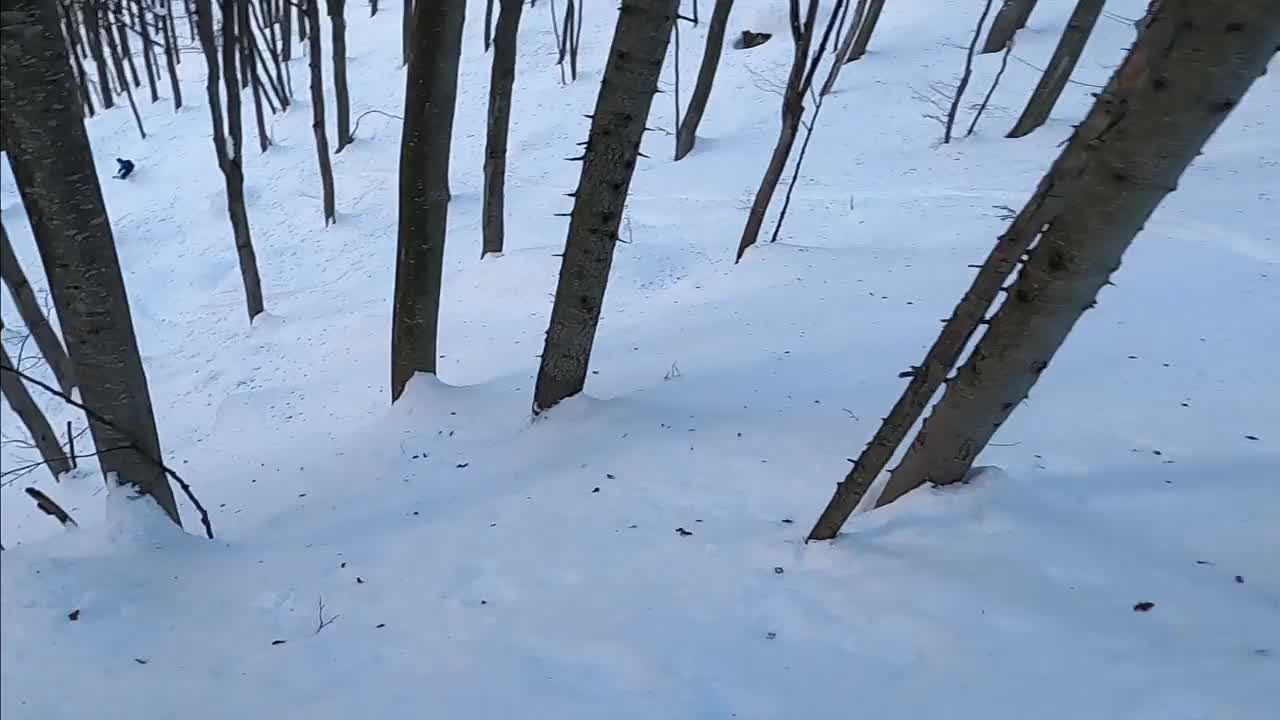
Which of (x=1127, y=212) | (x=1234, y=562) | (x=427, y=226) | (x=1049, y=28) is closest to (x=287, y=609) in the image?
(x=427, y=226)

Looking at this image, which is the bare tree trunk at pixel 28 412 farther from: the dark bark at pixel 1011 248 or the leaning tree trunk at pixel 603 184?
the dark bark at pixel 1011 248

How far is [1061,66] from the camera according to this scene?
13133 millimetres

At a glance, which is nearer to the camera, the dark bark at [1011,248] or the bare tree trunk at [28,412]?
the dark bark at [1011,248]

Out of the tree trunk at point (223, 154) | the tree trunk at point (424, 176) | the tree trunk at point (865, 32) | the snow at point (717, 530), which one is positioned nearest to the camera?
the snow at point (717, 530)

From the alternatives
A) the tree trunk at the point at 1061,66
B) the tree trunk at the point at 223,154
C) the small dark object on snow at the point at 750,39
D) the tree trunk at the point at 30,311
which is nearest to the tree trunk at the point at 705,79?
the tree trunk at the point at 1061,66

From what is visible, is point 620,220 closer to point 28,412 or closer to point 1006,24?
point 28,412

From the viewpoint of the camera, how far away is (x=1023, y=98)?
15.7 meters

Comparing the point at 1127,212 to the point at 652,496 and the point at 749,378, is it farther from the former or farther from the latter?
the point at 749,378

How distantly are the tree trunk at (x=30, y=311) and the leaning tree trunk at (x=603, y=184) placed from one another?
642cm

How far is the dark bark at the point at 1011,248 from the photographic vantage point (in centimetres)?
199

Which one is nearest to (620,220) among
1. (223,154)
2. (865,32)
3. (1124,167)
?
(1124,167)

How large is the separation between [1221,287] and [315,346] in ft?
32.5

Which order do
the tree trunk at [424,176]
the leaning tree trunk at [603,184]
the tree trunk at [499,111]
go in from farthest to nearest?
1. the tree trunk at [499,111]
2. the tree trunk at [424,176]
3. the leaning tree trunk at [603,184]

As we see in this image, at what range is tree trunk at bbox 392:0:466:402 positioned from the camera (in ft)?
15.0
